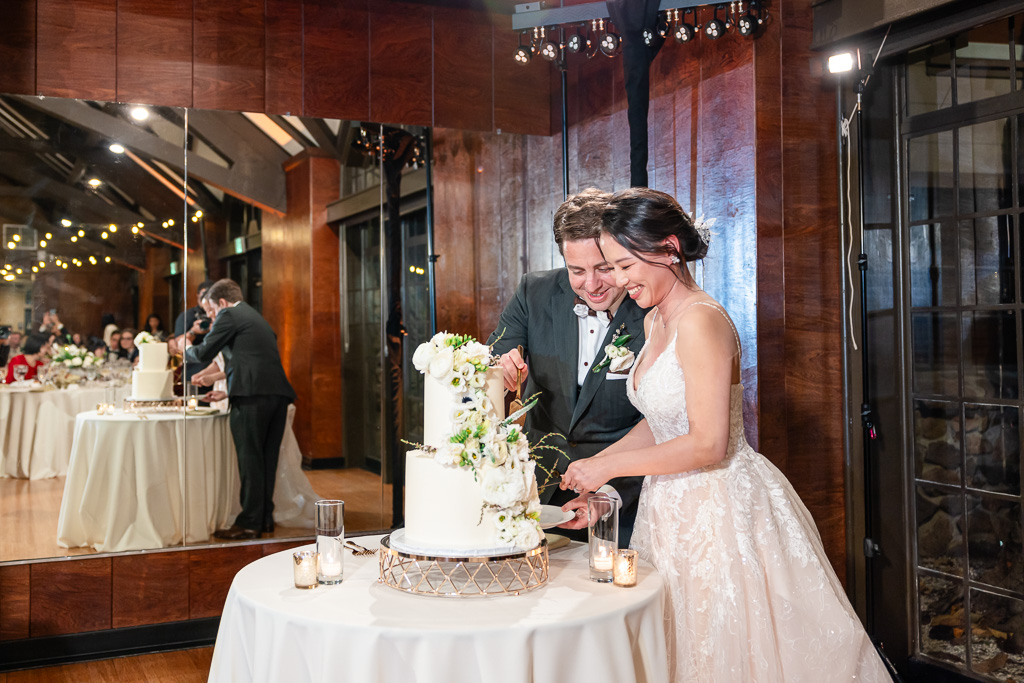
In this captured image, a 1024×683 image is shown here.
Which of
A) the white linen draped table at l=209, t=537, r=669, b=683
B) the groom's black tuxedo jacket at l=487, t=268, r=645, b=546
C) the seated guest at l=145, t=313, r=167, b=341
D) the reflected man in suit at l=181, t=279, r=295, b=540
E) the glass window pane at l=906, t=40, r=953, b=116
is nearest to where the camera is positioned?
the white linen draped table at l=209, t=537, r=669, b=683

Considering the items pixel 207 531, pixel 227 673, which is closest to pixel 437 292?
pixel 207 531

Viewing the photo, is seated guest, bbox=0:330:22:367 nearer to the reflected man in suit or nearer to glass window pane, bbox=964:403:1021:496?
the reflected man in suit

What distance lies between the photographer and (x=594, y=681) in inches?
69.5

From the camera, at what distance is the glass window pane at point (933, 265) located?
11.8 ft

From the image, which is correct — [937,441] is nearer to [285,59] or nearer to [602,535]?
[602,535]

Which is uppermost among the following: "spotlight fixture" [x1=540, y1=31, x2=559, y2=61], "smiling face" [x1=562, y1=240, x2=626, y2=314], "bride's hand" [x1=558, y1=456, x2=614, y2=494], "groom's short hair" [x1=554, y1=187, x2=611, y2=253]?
"spotlight fixture" [x1=540, y1=31, x2=559, y2=61]

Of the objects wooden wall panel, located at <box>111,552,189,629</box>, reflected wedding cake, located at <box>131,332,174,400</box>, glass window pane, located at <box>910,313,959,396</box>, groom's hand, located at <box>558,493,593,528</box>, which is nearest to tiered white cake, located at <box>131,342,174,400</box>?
reflected wedding cake, located at <box>131,332,174,400</box>

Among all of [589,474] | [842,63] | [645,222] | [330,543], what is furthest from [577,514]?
[842,63]

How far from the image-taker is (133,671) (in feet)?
13.1

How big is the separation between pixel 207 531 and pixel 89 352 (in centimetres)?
103

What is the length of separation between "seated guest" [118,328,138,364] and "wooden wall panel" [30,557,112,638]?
976mm

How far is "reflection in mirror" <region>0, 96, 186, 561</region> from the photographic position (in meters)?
4.01

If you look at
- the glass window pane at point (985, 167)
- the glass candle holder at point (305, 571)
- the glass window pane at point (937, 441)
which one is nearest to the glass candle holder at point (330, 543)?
the glass candle holder at point (305, 571)

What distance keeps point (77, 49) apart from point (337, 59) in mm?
1215
